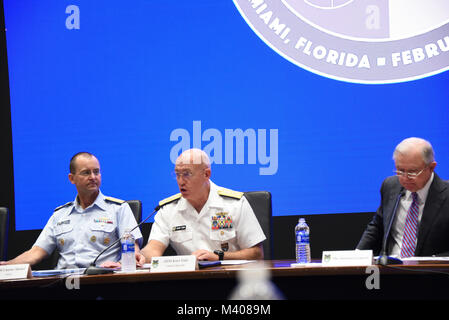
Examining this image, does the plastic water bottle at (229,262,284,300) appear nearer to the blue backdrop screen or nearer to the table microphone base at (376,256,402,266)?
the table microphone base at (376,256,402,266)

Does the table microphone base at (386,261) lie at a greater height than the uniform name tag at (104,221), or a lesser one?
lesser

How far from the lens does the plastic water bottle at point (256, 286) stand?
2.07 m

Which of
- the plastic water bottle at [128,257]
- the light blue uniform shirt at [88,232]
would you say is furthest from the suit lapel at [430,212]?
the light blue uniform shirt at [88,232]

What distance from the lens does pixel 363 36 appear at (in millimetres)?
3412

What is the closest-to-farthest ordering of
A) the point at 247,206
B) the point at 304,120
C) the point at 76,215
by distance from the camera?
the point at 247,206 → the point at 76,215 → the point at 304,120

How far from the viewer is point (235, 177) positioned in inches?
142

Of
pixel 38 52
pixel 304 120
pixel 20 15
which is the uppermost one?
pixel 20 15

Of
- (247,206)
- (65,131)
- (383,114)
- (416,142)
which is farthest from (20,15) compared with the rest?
(416,142)

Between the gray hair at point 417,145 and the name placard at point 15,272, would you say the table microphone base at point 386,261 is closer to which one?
the gray hair at point 417,145

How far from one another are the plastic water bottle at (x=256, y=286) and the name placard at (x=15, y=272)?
859 millimetres

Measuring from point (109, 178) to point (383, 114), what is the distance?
5.84ft
